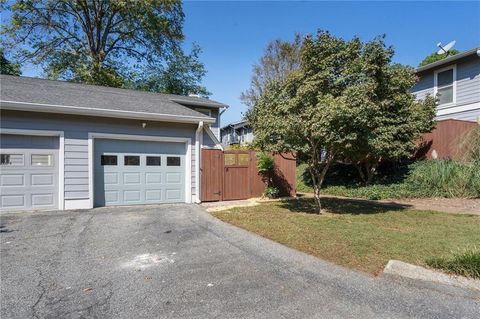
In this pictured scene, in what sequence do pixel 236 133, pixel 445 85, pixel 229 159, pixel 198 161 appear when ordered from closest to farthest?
pixel 198 161 → pixel 229 159 → pixel 445 85 → pixel 236 133

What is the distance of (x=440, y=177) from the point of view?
35.8 feet

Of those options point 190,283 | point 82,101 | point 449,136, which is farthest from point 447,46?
point 190,283

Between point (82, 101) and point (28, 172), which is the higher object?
point (82, 101)

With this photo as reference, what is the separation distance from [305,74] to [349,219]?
399cm

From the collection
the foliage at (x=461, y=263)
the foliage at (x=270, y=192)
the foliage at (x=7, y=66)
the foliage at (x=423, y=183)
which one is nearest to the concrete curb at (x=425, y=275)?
the foliage at (x=461, y=263)

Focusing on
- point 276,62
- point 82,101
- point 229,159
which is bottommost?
point 229,159

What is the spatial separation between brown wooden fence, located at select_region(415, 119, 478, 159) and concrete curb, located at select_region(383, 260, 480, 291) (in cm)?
1001

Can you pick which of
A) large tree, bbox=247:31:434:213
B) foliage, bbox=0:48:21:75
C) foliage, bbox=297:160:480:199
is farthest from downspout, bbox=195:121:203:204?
foliage, bbox=0:48:21:75

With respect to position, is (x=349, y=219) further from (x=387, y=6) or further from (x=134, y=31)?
(x=134, y=31)

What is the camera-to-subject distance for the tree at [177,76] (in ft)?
82.0

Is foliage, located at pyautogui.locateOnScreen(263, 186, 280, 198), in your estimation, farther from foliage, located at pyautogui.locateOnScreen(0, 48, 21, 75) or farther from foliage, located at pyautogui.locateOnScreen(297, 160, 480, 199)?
foliage, located at pyautogui.locateOnScreen(0, 48, 21, 75)

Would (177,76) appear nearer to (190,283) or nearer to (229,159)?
(229,159)

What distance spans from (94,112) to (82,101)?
912 mm

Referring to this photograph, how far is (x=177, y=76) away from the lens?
85.1 feet
